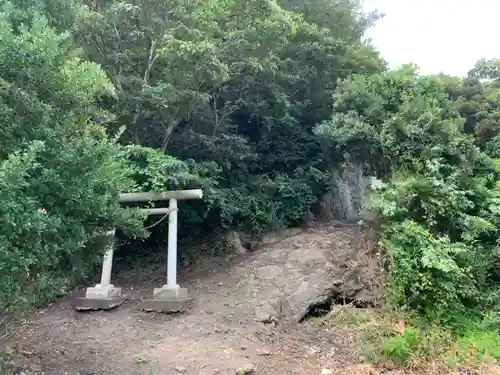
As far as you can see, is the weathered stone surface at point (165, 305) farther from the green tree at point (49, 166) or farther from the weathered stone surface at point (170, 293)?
the green tree at point (49, 166)

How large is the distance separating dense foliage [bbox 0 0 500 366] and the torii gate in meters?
0.25

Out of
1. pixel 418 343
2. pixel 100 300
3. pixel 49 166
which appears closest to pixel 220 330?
pixel 100 300

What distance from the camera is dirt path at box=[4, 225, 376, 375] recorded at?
18.1 feet

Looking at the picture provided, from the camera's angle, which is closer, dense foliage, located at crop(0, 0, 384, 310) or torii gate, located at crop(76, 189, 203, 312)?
dense foliage, located at crop(0, 0, 384, 310)

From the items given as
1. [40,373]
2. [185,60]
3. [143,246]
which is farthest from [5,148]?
[143,246]

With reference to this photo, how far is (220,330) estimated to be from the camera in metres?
6.46

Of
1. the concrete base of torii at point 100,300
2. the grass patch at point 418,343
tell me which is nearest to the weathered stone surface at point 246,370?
the grass patch at point 418,343

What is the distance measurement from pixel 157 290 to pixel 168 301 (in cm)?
39

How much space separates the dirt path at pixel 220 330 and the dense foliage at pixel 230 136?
1.02 meters

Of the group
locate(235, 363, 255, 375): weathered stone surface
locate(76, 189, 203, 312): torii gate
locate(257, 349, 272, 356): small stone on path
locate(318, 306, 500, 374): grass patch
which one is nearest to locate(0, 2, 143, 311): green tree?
locate(235, 363, 255, 375): weathered stone surface

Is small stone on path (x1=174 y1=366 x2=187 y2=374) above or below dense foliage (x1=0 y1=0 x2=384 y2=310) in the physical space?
below

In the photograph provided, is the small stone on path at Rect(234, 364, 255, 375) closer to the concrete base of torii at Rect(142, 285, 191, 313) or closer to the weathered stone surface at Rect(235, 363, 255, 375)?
the weathered stone surface at Rect(235, 363, 255, 375)

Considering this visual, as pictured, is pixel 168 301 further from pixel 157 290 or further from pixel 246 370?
pixel 246 370

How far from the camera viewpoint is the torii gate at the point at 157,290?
728 cm
